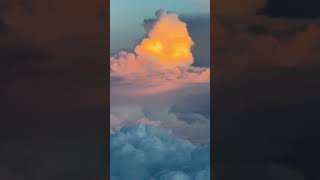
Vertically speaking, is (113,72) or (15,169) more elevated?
(113,72)

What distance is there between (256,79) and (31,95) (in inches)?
62.1

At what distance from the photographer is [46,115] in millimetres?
4195

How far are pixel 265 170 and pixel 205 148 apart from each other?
1.46ft

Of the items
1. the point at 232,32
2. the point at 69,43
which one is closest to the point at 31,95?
the point at 69,43

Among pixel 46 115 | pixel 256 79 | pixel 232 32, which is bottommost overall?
pixel 46 115

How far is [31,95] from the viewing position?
4207 mm

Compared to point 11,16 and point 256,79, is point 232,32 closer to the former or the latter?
point 256,79

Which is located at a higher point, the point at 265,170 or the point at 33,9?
the point at 33,9

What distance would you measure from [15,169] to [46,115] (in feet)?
1.40

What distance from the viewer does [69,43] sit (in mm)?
4242

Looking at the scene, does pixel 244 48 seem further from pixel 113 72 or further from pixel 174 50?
pixel 113 72

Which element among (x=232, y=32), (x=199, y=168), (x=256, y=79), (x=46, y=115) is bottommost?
(x=199, y=168)

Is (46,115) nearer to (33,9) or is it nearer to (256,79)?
(33,9)

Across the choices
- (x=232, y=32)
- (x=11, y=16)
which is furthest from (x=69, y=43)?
(x=232, y=32)
